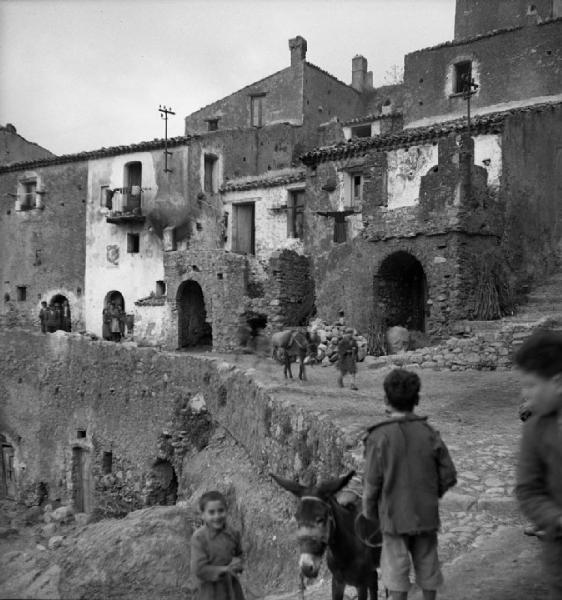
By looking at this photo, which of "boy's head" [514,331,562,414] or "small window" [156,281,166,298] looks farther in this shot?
"small window" [156,281,166,298]

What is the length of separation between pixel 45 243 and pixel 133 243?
5.67 m

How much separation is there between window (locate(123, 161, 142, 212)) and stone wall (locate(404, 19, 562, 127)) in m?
12.2

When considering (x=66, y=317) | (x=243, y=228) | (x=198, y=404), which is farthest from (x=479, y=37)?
(x=66, y=317)

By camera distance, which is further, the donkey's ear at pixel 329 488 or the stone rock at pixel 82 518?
the stone rock at pixel 82 518

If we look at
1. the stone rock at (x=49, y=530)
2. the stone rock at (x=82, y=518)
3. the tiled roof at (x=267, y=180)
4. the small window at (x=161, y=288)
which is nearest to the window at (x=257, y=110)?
the tiled roof at (x=267, y=180)

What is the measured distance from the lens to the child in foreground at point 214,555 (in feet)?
16.5

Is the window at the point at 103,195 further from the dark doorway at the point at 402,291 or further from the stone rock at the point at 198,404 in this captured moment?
the stone rock at the point at 198,404

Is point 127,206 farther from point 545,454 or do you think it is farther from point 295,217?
point 545,454

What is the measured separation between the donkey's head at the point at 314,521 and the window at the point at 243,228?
25901 millimetres

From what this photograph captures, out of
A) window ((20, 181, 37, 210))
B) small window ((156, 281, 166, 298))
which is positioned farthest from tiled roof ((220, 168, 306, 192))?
window ((20, 181, 37, 210))

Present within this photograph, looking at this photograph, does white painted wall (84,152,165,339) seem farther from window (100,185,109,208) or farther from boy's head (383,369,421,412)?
boy's head (383,369,421,412)

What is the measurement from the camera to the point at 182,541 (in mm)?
9234

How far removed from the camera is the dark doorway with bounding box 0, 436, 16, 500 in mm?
20547

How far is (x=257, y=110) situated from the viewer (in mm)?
37344
